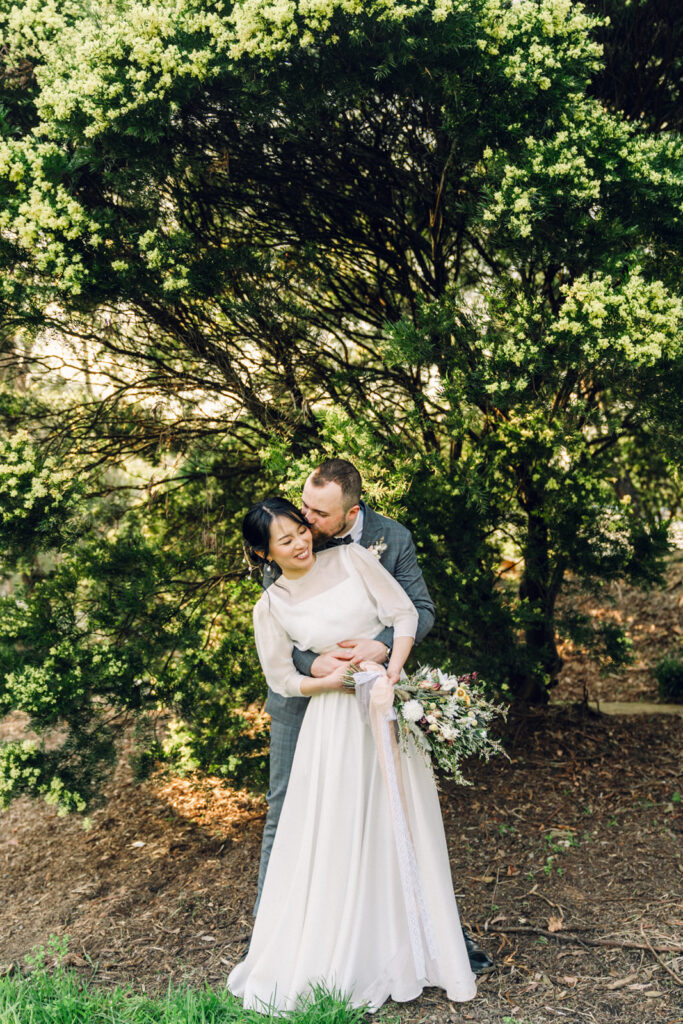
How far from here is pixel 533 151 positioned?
12.6 ft

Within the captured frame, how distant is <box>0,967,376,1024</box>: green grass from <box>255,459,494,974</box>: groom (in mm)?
466

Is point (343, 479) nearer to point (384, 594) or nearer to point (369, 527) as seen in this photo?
point (369, 527)

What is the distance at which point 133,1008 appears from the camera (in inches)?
128

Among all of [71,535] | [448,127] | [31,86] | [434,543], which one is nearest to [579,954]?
[434,543]

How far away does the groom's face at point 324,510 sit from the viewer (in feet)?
10.9

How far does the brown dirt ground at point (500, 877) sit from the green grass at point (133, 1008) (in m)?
0.31

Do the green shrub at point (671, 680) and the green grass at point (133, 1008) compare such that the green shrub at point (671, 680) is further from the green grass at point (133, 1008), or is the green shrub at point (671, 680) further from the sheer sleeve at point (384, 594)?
the green grass at point (133, 1008)

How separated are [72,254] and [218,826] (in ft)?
12.6

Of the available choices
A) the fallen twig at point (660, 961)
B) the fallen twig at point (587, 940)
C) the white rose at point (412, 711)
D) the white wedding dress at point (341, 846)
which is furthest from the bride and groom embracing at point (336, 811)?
the fallen twig at point (660, 961)

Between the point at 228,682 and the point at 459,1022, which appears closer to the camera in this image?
the point at 459,1022

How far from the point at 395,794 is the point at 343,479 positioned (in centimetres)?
129

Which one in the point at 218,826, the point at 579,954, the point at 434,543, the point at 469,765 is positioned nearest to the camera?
the point at 579,954

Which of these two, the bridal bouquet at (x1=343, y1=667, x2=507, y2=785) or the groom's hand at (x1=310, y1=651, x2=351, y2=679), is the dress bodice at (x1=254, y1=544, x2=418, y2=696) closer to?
the groom's hand at (x1=310, y1=651, x2=351, y2=679)

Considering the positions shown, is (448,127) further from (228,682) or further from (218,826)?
(218,826)
